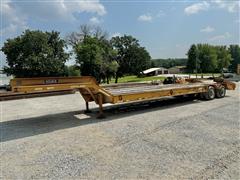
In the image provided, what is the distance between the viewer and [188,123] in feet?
23.4

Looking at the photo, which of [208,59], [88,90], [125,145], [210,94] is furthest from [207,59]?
[125,145]

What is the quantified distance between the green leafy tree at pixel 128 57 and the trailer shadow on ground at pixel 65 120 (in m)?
37.7

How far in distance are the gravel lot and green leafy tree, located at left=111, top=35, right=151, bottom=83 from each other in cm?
3964

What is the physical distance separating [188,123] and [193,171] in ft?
10.5

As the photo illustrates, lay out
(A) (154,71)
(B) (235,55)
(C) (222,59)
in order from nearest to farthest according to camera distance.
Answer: (C) (222,59), (A) (154,71), (B) (235,55)

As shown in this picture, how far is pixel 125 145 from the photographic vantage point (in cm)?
542

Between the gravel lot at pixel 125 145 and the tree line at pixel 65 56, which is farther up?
the tree line at pixel 65 56

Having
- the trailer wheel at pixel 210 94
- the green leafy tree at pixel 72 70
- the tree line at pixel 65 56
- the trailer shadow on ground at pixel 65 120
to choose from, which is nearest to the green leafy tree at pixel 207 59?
the tree line at pixel 65 56

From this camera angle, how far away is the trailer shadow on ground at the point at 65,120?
272 inches

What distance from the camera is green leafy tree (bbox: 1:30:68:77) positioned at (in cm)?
2602

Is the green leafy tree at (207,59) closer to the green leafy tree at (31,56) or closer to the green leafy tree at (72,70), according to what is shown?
the green leafy tree at (72,70)

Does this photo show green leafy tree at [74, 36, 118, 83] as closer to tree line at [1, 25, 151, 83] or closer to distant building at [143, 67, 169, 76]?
tree line at [1, 25, 151, 83]

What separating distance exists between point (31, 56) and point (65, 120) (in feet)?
64.5

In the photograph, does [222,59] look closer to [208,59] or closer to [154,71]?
[208,59]
